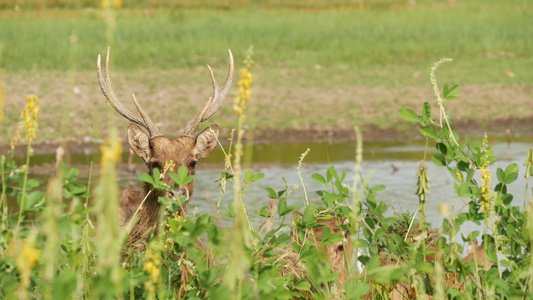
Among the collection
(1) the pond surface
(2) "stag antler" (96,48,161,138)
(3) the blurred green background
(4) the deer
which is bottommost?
(1) the pond surface

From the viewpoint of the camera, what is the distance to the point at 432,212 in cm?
701

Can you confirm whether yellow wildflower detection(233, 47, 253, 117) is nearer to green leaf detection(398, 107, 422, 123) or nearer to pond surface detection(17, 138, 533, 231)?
green leaf detection(398, 107, 422, 123)

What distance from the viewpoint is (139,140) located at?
5.60m

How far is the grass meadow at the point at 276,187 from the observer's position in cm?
250

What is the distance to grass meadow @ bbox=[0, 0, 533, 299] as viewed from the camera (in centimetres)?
250

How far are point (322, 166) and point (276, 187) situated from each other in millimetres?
1980

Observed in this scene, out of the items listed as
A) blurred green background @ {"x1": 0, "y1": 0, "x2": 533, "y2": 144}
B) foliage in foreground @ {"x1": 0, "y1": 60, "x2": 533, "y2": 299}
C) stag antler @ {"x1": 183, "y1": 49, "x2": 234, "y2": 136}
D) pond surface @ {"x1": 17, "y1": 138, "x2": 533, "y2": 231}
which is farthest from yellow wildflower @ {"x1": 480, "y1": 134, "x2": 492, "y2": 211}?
blurred green background @ {"x1": 0, "y1": 0, "x2": 533, "y2": 144}

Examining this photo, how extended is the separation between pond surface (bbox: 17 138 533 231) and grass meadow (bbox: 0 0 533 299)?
20 cm

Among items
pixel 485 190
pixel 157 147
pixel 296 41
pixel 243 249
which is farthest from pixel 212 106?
pixel 296 41

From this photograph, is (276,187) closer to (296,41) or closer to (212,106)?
(212,106)

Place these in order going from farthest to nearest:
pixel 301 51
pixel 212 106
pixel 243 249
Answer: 1. pixel 301 51
2. pixel 212 106
3. pixel 243 249

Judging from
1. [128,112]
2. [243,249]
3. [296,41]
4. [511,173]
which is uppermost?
[296,41]

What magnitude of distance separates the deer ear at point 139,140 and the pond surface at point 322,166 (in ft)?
7.59

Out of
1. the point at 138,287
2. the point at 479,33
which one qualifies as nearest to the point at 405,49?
the point at 479,33
